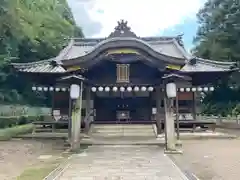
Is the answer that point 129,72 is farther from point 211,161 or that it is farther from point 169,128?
point 211,161

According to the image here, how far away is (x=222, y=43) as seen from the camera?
26.7 meters

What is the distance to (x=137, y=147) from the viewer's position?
43.0ft

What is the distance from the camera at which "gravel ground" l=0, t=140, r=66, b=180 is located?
342 inches

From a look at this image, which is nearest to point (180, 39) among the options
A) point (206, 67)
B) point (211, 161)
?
point (206, 67)

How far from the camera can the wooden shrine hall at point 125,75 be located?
44.5ft

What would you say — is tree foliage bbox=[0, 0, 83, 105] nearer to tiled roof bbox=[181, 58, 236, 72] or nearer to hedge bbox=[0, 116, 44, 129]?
hedge bbox=[0, 116, 44, 129]

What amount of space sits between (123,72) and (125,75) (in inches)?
6.8

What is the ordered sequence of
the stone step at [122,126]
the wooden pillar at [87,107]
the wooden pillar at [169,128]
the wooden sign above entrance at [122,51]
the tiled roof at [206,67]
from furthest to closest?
the tiled roof at [206,67]
the stone step at [122,126]
the wooden pillar at [87,107]
the wooden sign above entrance at [122,51]
the wooden pillar at [169,128]

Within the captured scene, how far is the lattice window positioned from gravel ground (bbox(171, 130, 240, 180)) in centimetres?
454

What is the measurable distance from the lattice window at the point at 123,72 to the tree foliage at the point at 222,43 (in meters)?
12.6

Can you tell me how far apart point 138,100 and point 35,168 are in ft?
40.1

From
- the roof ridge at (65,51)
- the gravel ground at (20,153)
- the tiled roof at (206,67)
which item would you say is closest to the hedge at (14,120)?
the roof ridge at (65,51)

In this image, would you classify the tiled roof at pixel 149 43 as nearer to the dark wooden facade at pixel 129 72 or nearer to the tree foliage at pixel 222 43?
the dark wooden facade at pixel 129 72

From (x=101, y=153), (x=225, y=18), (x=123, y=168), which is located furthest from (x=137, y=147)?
(x=225, y=18)
